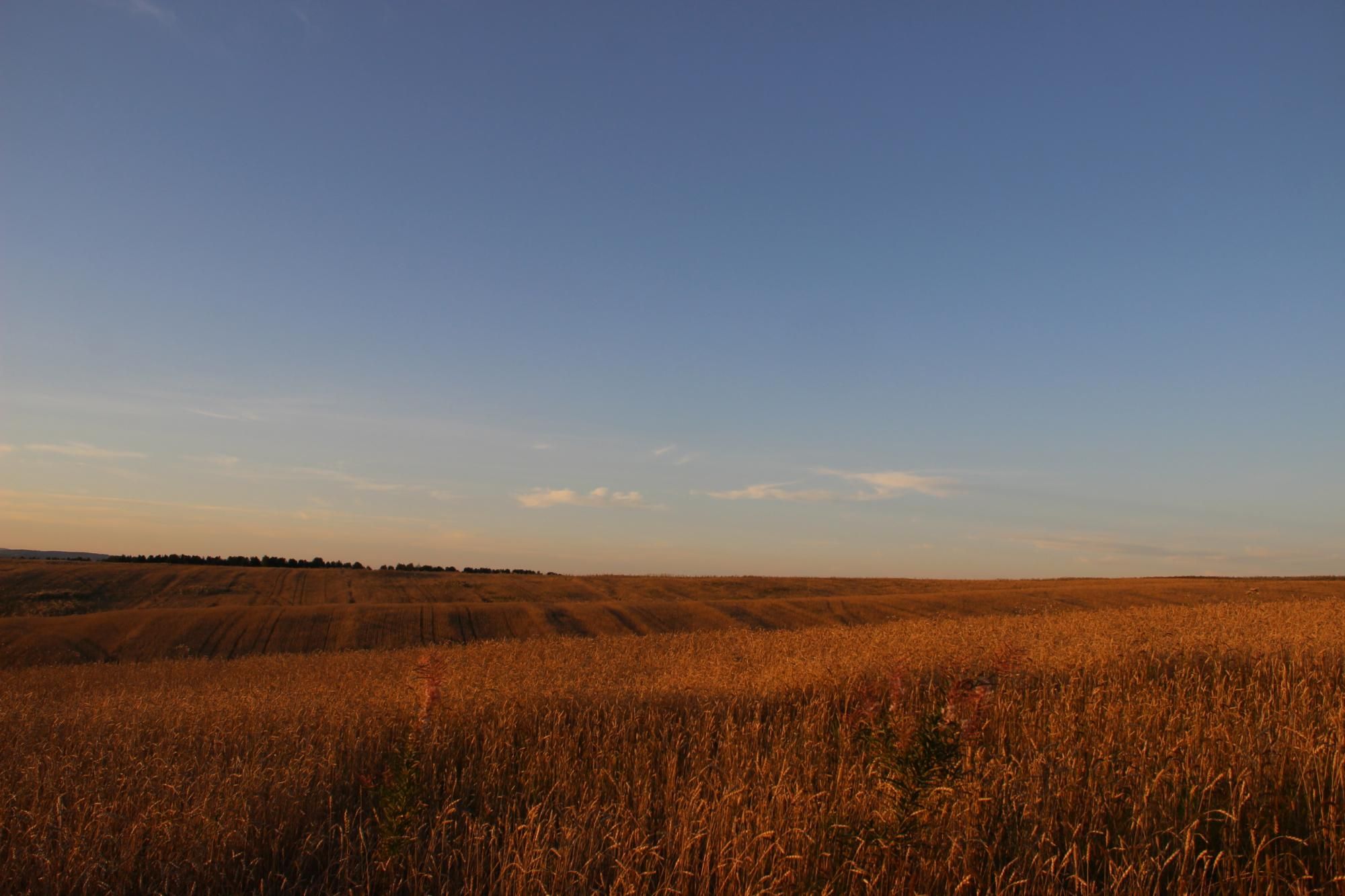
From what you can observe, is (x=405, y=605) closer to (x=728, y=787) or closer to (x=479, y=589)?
(x=479, y=589)

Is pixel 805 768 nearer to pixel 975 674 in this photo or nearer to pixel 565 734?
pixel 565 734

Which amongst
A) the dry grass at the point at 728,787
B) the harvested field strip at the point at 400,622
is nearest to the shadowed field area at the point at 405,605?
the harvested field strip at the point at 400,622

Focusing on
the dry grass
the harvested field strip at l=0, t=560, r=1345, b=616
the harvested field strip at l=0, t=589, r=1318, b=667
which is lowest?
the harvested field strip at l=0, t=589, r=1318, b=667

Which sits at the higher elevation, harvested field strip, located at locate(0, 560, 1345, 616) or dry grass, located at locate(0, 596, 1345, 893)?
dry grass, located at locate(0, 596, 1345, 893)

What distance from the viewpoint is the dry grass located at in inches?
153

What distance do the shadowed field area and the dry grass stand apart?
17.1 metres

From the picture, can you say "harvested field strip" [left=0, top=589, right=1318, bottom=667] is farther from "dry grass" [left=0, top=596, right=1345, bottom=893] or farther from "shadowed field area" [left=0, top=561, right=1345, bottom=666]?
"dry grass" [left=0, top=596, right=1345, bottom=893]

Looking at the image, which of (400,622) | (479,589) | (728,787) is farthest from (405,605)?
(728,787)

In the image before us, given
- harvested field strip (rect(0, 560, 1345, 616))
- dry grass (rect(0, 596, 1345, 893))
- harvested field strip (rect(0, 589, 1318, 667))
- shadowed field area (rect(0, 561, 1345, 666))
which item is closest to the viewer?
dry grass (rect(0, 596, 1345, 893))

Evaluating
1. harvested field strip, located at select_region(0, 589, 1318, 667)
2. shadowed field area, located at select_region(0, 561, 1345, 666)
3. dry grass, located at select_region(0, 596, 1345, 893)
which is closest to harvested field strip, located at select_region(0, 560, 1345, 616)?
shadowed field area, located at select_region(0, 561, 1345, 666)

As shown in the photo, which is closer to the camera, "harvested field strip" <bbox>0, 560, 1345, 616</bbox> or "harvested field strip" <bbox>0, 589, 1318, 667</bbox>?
"harvested field strip" <bbox>0, 589, 1318, 667</bbox>

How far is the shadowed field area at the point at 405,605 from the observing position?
32812 mm

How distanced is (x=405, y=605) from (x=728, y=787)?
139 feet

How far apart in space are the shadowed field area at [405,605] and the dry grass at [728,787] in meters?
17.1
